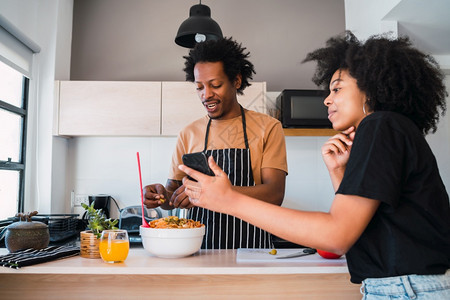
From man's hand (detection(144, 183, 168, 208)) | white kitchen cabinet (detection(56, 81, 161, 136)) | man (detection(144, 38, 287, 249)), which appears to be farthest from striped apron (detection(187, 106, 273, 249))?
white kitchen cabinet (detection(56, 81, 161, 136))

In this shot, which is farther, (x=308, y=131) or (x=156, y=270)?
(x=308, y=131)

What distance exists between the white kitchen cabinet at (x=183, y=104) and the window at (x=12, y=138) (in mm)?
1016

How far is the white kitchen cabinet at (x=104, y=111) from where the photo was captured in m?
2.94

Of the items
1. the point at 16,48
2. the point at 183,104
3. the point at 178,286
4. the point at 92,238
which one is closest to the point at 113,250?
the point at 92,238

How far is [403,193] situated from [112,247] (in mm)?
905

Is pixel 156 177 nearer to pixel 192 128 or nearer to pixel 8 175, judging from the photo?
pixel 8 175

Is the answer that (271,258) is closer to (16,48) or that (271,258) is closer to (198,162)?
(198,162)

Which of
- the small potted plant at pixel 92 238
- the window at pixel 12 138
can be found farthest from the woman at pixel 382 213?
the window at pixel 12 138

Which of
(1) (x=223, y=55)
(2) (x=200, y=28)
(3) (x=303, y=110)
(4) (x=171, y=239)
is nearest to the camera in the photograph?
(4) (x=171, y=239)

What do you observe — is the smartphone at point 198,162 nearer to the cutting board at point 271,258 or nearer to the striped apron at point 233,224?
the cutting board at point 271,258

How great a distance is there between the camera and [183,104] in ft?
9.66

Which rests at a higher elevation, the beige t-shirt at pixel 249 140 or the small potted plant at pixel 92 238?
the beige t-shirt at pixel 249 140

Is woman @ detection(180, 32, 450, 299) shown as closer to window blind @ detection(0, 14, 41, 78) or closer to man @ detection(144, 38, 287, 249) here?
man @ detection(144, 38, 287, 249)

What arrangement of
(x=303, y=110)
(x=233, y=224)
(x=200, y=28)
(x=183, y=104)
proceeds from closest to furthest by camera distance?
(x=233, y=224) < (x=200, y=28) < (x=303, y=110) < (x=183, y=104)
